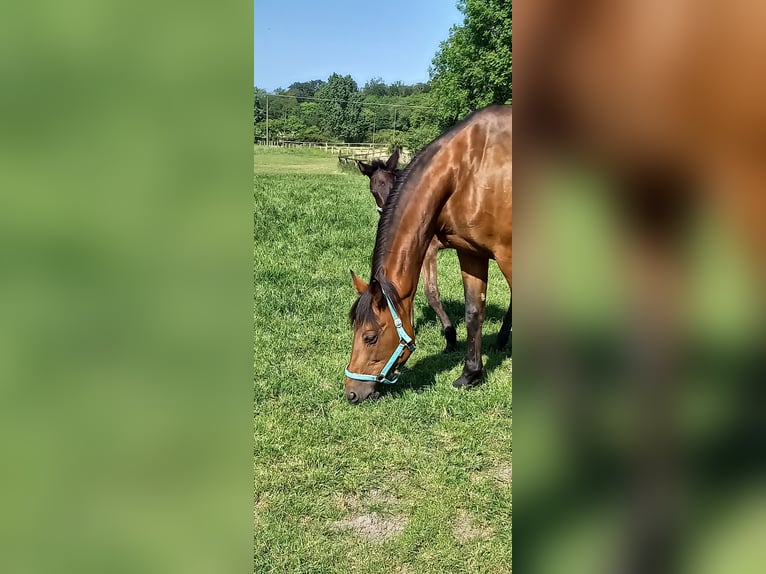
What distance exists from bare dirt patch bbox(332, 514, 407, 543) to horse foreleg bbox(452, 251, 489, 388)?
5.54ft

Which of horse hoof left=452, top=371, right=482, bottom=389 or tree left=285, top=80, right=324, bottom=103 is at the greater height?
tree left=285, top=80, right=324, bottom=103

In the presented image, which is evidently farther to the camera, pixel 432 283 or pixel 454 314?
pixel 454 314

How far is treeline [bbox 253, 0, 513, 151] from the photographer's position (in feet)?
107

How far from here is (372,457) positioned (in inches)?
139

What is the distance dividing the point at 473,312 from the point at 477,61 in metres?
32.7

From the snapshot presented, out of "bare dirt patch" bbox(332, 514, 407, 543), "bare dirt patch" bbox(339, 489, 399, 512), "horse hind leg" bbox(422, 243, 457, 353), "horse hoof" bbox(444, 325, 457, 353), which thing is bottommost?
"bare dirt patch" bbox(332, 514, 407, 543)

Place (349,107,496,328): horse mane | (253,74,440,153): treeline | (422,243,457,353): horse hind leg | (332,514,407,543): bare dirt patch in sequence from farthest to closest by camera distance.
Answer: (253,74,440,153): treeline → (422,243,457,353): horse hind leg → (349,107,496,328): horse mane → (332,514,407,543): bare dirt patch

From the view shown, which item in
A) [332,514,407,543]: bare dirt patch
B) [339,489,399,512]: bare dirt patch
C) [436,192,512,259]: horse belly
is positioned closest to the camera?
[332,514,407,543]: bare dirt patch

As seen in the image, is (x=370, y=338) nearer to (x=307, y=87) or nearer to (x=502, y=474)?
(x=502, y=474)

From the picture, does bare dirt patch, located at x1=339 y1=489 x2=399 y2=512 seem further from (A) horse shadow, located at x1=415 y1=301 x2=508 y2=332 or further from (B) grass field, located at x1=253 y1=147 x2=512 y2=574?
(A) horse shadow, located at x1=415 y1=301 x2=508 y2=332

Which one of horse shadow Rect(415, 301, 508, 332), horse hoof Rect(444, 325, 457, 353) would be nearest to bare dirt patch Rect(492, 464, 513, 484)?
horse hoof Rect(444, 325, 457, 353)
